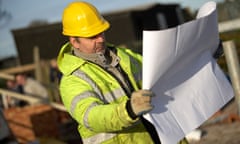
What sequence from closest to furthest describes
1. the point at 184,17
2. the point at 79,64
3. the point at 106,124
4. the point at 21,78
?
the point at 106,124
the point at 79,64
the point at 21,78
the point at 184,17

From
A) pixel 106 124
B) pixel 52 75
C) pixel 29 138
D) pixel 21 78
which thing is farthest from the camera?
pixel 52 75

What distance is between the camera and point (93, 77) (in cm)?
305

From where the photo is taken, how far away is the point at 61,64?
3275 millimetres

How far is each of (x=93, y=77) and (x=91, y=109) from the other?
283mm

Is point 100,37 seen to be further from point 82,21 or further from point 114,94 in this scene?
point 114,94

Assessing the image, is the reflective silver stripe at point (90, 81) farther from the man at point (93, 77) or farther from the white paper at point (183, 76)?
the white paper at point (183, 76)

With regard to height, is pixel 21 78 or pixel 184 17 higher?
pixel 21 78

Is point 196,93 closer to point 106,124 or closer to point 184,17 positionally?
point 106,124

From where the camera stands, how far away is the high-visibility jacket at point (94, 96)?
286 centimetres

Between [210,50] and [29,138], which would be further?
[29,138]

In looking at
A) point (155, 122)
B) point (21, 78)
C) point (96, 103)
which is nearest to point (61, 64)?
point (96, 103)

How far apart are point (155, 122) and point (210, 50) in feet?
2.57

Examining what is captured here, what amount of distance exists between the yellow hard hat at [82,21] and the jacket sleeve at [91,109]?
0.27 meters

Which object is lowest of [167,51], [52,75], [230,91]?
[52,75]
